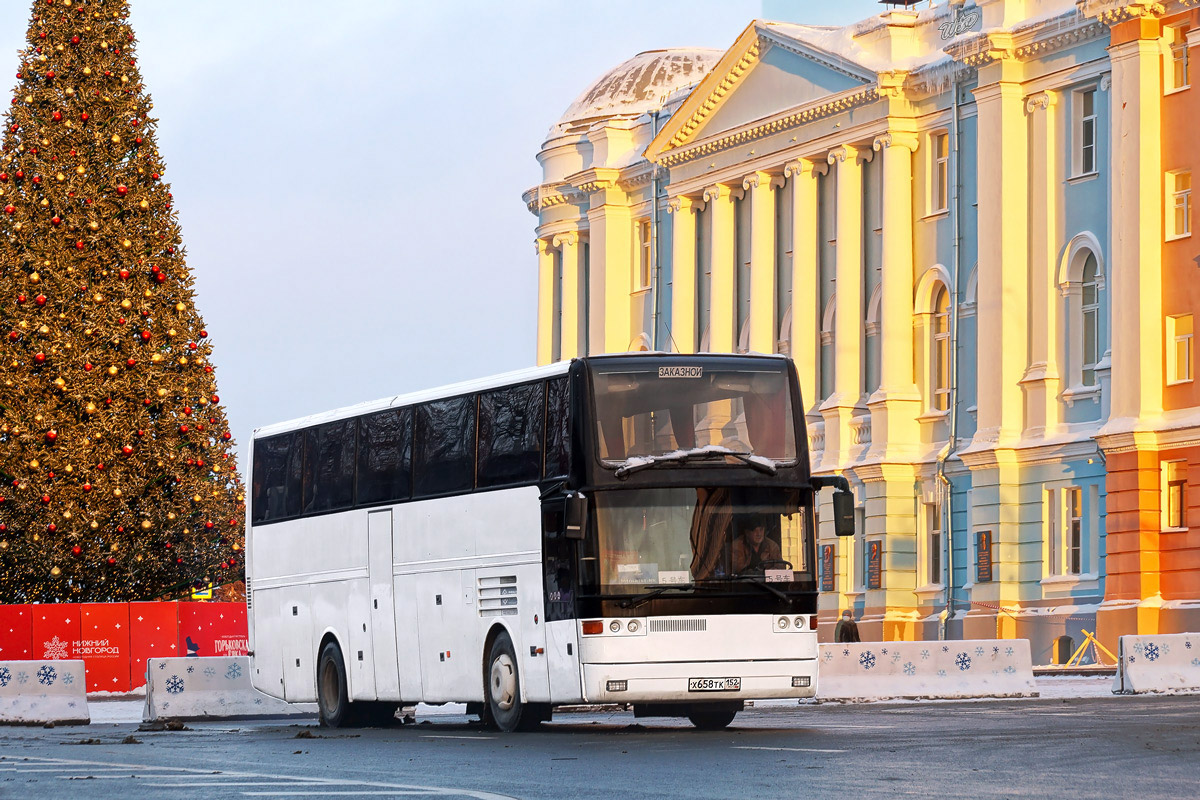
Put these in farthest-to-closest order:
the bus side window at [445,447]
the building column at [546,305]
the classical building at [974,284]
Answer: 1. the building column at [546,305]
2. the classical building at [974,284]
3. the bus side window at [445,447]

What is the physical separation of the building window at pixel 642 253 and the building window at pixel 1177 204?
71.5ft

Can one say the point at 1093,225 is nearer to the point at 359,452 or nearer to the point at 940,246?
the point at 940,246

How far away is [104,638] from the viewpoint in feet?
124

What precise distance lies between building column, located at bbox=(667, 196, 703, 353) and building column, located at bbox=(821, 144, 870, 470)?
24.6ft

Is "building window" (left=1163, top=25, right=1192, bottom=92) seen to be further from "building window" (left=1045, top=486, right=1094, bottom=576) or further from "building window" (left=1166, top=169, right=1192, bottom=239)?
"building window" (left=1045, top=486, right=1094, bottom=576)

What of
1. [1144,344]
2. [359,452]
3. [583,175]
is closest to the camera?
[359,452]

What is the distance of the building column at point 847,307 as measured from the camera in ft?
176

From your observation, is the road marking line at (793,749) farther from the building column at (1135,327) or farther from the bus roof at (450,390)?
the building column at (1135,327)

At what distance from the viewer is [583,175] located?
Answer: 64000 millimetres

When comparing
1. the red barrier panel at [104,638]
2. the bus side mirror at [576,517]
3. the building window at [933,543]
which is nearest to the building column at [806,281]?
the building window at [933,543]

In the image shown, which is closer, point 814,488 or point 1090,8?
point 814,488

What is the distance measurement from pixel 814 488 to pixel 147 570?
19334 mm

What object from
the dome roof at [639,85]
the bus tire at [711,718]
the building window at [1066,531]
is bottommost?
the bus tire at [711,718]

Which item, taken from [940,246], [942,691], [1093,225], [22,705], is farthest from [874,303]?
[22,705]
